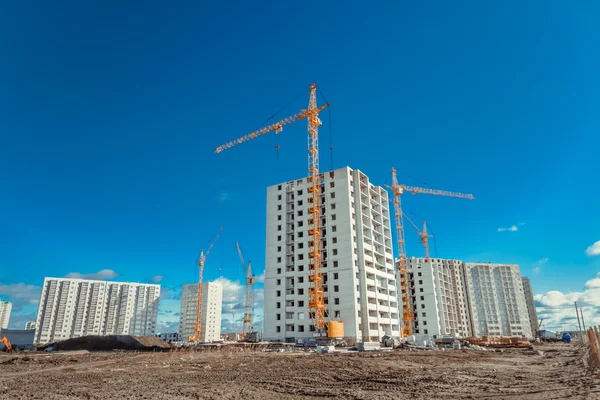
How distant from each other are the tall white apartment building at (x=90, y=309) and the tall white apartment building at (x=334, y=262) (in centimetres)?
12454

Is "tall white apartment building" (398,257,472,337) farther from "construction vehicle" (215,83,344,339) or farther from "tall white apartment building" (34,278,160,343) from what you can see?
"tall white apartment building" (34,278,160,343)

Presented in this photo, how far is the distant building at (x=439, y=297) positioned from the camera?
12744 centimetres

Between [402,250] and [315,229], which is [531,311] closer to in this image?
[402,250]

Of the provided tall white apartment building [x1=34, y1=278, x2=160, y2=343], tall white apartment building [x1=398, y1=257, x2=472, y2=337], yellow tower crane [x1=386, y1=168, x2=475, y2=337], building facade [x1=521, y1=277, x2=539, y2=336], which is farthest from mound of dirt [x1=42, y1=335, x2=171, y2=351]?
building facade [x1=521, y1=277, x2=539, y2=336]

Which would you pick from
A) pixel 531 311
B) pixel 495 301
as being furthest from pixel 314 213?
pixel 531 311

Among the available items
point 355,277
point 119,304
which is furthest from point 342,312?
point 119,304

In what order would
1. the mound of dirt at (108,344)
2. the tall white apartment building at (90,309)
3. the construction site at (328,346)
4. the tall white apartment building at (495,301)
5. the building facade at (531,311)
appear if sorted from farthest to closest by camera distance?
the building facade at (531,311) < the tall white apartment building at (495,301) < the tall white apartment building at (90,309) < the mound of dirt at (108,344) < the construction site at (328,346)

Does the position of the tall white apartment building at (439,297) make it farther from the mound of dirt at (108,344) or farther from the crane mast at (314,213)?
the mound of dirt at (108,344)

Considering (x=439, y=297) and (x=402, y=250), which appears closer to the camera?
(x=402, y=250)

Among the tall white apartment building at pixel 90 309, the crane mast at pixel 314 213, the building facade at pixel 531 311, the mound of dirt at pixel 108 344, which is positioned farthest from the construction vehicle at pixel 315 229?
the building facade at pixel 531 311

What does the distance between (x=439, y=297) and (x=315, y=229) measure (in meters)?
84.4

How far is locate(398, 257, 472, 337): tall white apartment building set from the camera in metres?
127

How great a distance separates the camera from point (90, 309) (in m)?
173

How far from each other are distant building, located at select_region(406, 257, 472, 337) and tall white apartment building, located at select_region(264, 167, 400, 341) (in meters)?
40.4
